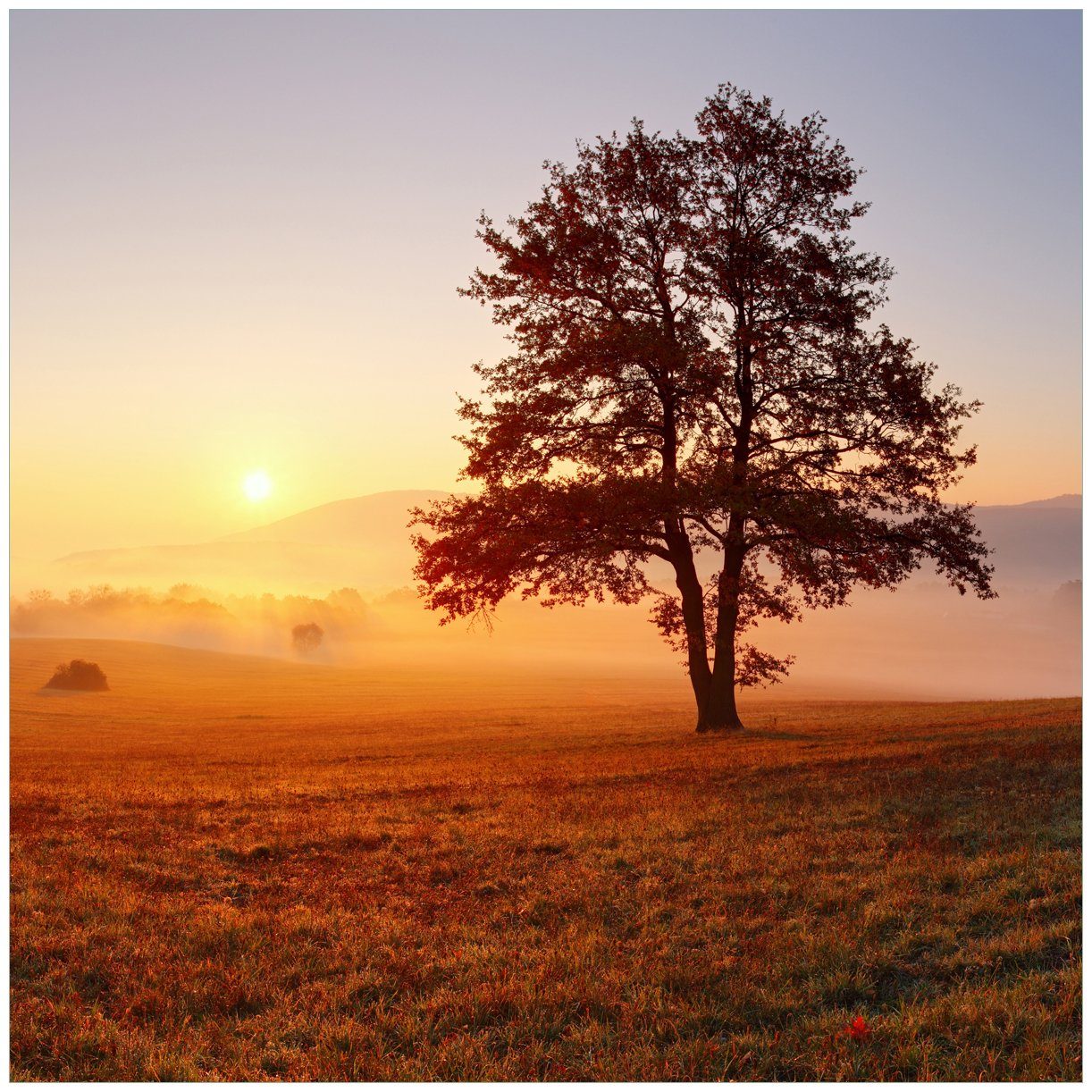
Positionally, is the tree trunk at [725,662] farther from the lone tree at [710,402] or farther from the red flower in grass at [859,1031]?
the red flower in grass at [859,1031]

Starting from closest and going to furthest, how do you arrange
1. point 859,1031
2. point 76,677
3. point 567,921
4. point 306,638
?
point 859,1031
point 567,921
point 76,677
point 306,638

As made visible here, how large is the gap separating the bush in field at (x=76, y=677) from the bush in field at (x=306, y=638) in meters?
69.0

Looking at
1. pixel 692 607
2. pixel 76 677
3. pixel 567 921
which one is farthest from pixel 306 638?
pixel 567 921

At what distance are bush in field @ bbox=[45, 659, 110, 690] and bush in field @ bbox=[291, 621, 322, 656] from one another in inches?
2718

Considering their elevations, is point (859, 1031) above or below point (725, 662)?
below

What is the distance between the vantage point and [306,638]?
149 meters

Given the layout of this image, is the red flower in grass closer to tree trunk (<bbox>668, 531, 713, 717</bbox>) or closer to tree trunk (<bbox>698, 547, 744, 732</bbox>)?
tree trunk (<bbox>698, 547, 744, 732</bbox>)

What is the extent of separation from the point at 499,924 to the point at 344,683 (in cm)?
9497

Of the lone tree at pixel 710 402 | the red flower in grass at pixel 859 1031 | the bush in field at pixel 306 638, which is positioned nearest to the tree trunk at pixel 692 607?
the lone tree at pixel 710 402

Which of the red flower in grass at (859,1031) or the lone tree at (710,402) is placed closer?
the red flower in grass at (859,1031)

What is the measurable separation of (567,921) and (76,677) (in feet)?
271

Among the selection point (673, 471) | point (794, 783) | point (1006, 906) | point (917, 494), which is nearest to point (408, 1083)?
point (1006, 906)

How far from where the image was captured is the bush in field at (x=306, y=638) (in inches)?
5856

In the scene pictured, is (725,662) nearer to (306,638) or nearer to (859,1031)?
(859,1031)
